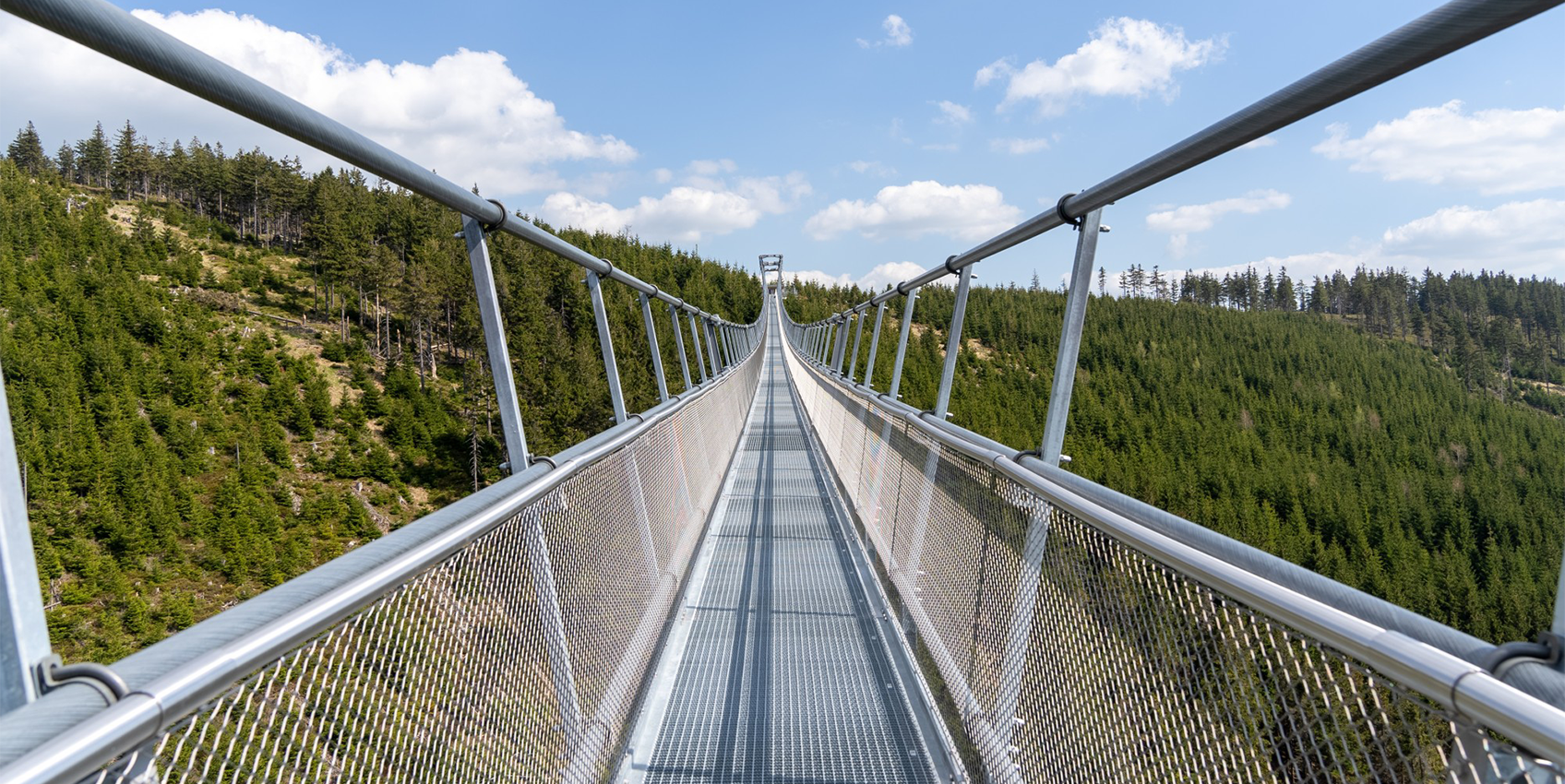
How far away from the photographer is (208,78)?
111 cm

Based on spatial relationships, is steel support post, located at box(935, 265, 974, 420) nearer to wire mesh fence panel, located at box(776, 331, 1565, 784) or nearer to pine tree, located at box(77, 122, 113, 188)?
wire mesh fence panel, located at box(776, 331, 1565, 784)

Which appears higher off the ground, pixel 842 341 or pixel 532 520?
pixel 842 341

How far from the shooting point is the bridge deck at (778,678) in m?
2.54

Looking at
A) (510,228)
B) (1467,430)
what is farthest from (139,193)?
(1467,430)

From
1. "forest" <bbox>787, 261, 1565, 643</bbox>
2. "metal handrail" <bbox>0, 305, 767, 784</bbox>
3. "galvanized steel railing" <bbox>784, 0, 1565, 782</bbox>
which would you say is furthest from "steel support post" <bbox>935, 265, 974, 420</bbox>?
"forest" <bbox>787, 261, 1565, 643</bbox>

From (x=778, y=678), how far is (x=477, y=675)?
5.98ft

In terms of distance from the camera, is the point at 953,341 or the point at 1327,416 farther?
the point at 1327,416

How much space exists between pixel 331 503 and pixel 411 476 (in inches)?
252

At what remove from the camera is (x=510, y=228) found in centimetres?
241

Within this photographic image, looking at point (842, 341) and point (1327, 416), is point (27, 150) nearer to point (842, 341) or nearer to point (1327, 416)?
point (842, 341)

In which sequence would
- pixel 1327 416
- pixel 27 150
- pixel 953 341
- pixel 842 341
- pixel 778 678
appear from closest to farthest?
1. pixel 778 678
2. pixel 953 341
3. pixel 842 341
4. pixel 1327 416
5. pixel 27 150

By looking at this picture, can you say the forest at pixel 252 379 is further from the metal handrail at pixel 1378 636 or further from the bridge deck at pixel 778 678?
the metal handrail at pixel 1378 636

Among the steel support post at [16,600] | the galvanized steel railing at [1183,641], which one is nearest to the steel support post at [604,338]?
the galvanized steel railing at [1183,641]

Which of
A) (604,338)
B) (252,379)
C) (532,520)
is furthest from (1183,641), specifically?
(252,379)
